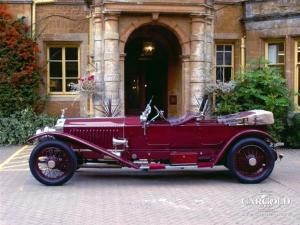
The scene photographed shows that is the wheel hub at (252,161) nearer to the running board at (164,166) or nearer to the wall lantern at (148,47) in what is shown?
the running board at (164,166)

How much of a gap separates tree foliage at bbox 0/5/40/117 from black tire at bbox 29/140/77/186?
6.58 meters

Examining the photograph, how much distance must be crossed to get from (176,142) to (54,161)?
2.16 metres

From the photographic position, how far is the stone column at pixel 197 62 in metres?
15.1

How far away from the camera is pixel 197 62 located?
49.8ft

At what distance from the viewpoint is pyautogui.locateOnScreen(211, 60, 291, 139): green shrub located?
14914mm

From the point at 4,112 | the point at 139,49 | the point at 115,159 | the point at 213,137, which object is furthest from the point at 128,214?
the point at 139,49

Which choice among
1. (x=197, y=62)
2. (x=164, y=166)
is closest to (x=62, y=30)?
(x=197, y=62)

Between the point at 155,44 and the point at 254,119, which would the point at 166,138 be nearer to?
the point at 254,119

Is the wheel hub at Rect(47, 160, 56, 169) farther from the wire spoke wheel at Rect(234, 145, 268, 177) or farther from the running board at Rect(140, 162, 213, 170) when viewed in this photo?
the wire spoke wheel at Rect(234, 145, 268, 177)

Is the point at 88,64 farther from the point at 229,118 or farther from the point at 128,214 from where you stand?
the point at 128,214

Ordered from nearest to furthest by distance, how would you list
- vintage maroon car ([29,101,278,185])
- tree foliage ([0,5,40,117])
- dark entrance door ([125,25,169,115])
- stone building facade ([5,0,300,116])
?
vintage maroon car ([29,101,278,185]) < stone building facade ([5,0,300,116]) < tree foliage ([0,5,40,117]) < dark entrance door ([125,25,169,115])

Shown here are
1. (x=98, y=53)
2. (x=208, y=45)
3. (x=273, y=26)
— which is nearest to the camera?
(x=98, y=53)

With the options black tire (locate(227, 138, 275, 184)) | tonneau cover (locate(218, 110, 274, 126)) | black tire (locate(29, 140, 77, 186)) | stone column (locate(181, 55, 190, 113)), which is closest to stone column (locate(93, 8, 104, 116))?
stone column (locate(181, 55, 190, 113))

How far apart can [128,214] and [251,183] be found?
124 inches
